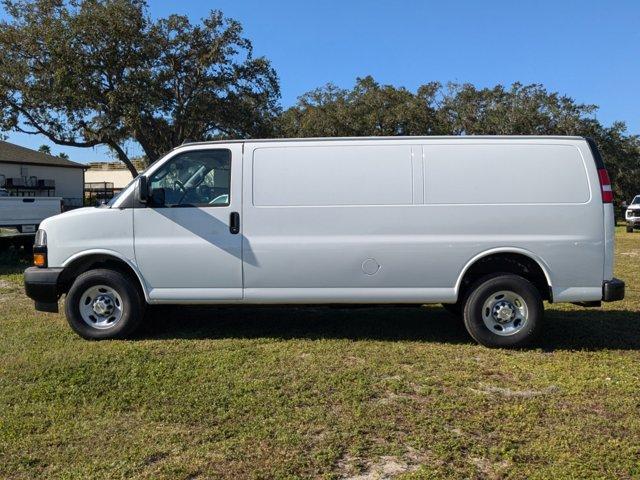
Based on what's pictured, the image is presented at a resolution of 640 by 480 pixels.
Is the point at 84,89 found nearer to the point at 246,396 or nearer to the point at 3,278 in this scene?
the point at 3,278

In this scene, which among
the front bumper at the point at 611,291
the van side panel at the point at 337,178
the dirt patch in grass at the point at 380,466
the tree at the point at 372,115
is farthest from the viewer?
the tree at the point at 372,115

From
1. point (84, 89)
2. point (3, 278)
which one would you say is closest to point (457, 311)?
point (3, 278)

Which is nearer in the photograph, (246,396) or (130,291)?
(246,396)

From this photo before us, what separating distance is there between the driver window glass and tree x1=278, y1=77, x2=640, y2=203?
97.5 ft

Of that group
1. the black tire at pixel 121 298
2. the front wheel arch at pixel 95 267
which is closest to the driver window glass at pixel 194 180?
the front wheel arch at pixel 95 267

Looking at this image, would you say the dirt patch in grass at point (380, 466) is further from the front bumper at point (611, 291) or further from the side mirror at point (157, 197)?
the side mirror at point (157, 197)

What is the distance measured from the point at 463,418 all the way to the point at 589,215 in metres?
2.77

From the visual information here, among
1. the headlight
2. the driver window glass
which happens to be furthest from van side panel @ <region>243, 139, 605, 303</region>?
the headlight

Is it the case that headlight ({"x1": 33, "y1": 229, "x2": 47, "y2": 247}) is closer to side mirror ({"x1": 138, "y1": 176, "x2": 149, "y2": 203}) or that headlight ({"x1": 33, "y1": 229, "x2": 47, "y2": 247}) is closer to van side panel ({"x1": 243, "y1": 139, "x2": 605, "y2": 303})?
side mirror ({"x1": 138, "y1": 176, "x2": 149, "y2": 203})

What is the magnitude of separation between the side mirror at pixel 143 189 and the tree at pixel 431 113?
98.2 feet

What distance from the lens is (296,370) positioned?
17.2ft

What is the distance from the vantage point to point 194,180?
20.4 ft

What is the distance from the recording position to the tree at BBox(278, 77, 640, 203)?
3616 centimetres

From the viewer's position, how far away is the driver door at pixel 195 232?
6.05 metres
